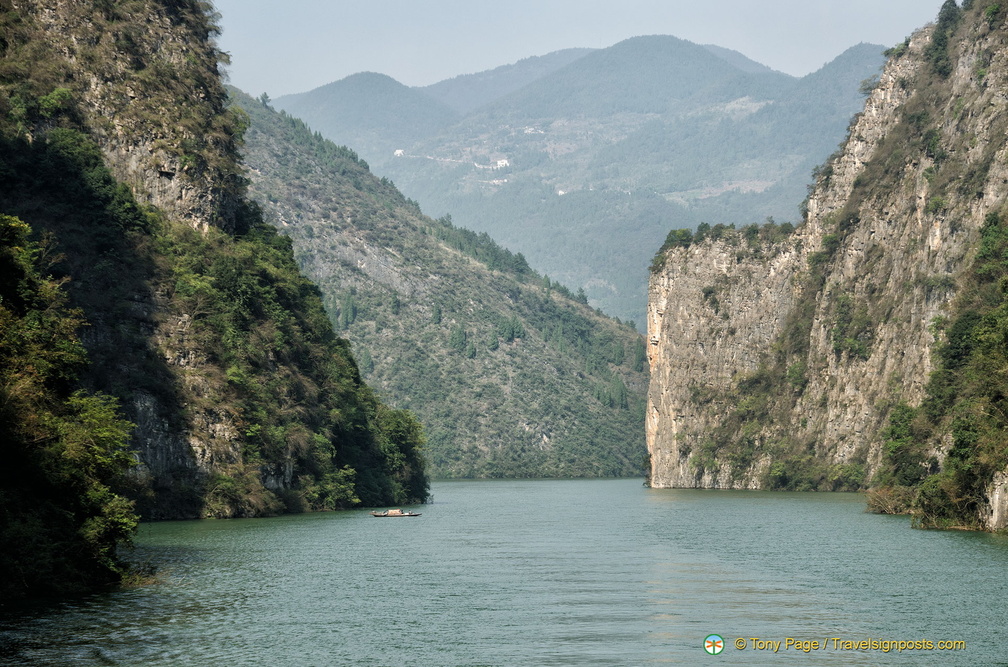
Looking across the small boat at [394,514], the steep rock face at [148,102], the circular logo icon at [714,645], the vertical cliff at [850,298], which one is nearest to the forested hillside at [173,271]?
the steep rock face at [148,102]

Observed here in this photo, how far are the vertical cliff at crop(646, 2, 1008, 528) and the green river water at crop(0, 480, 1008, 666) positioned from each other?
87.5ft

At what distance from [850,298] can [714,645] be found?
393 feet

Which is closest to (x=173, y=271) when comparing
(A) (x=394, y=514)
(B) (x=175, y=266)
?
(B) (x=175, y=266)

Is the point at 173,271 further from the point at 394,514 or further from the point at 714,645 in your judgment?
the point at 714,645

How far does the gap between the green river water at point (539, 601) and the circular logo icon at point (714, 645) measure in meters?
0.34

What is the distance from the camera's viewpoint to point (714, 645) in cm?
3656

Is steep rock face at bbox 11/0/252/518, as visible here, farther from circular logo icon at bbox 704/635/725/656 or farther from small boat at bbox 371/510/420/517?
circular logo icon at bbox 704/635/725/656

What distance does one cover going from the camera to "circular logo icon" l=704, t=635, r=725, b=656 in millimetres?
36062

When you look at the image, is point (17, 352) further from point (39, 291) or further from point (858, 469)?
point (858, 469)

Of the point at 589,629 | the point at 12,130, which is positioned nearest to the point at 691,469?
the point at 12,130

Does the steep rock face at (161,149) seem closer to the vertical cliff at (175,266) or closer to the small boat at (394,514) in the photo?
the vertical cliff at (175,266)

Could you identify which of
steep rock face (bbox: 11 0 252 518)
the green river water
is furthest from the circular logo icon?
steep rock face (bbox: 11 0 252 518)

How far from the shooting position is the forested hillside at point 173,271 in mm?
90125

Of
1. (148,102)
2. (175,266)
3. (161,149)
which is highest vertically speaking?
(148,102)
